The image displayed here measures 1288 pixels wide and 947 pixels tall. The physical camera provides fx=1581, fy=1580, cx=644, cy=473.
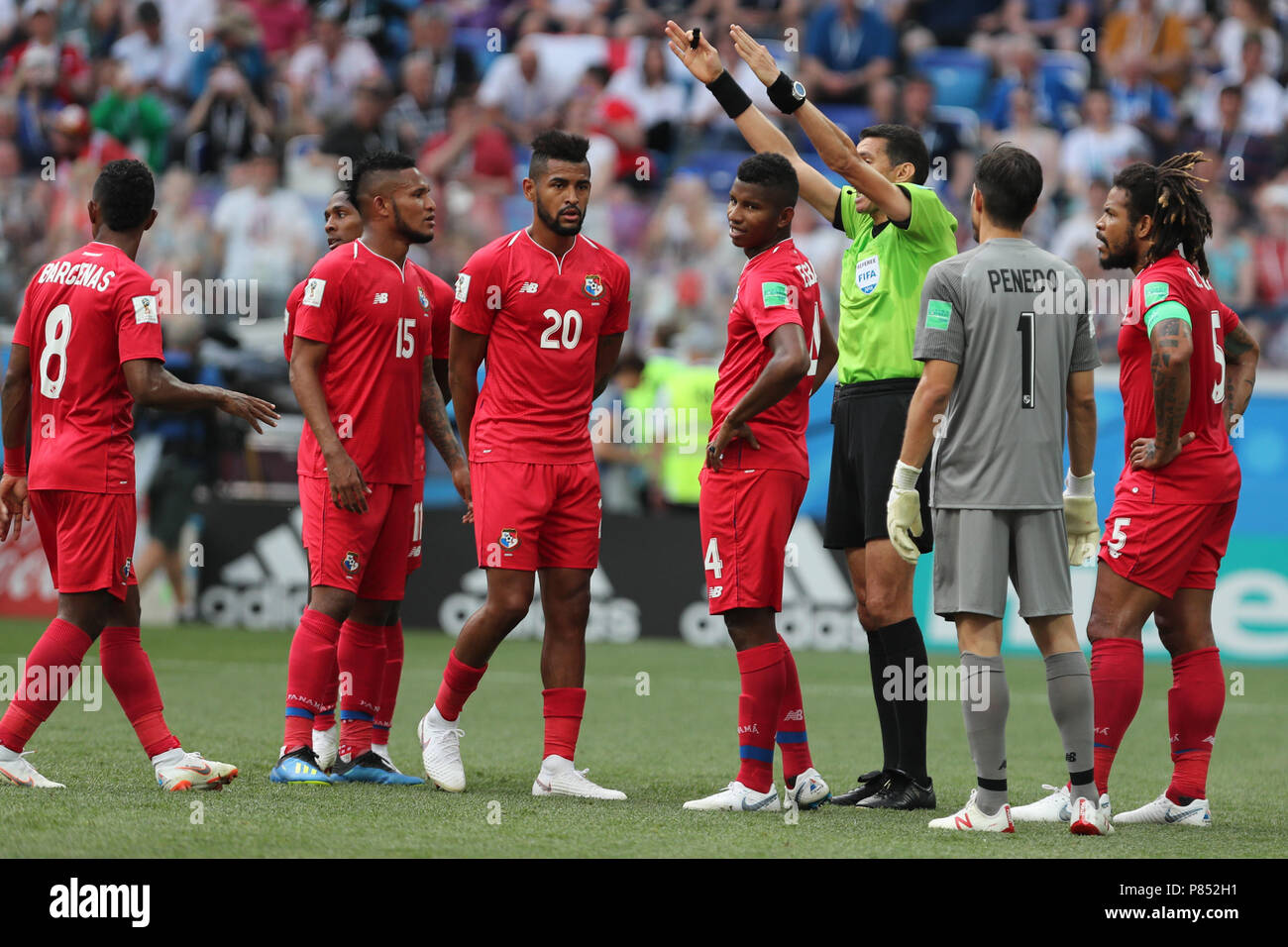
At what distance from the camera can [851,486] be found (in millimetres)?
6945

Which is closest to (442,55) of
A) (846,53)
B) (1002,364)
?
(846,53)

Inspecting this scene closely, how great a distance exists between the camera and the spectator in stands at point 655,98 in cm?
1831

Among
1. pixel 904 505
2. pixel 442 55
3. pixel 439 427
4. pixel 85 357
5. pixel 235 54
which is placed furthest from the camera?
pixel 442 55

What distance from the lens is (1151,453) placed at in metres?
6.47

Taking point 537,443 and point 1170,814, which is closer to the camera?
point 1170,814

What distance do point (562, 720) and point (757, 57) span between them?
3109 millimetres

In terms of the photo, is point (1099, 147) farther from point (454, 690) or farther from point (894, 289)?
point (454, 690)

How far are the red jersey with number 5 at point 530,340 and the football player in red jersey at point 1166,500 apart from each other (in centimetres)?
215

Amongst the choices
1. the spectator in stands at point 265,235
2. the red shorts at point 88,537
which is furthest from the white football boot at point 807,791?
the spectator in stands at point 265,235

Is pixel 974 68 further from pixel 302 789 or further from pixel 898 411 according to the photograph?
pixel 302 789

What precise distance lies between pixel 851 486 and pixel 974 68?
13.5 m

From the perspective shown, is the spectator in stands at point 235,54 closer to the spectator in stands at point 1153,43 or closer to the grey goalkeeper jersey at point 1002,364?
the spectator in stands at point 1153,43

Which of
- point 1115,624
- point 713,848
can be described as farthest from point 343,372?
point 1115,624

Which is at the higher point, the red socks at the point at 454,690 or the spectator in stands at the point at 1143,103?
the spectator in stands at the point at 1143,103
